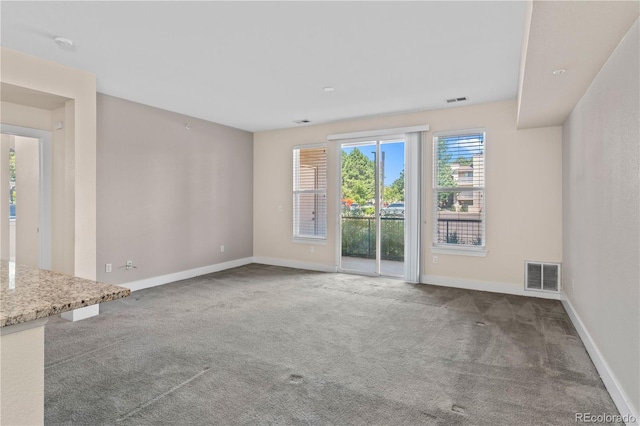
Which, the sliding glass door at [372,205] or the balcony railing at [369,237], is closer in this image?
the sliding glass door at [372,205]

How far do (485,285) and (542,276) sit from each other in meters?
0.71

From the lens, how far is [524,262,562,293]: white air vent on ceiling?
4480mm

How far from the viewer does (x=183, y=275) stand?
18.4 ft

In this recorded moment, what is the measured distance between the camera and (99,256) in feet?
14.7

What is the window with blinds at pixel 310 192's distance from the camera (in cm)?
641

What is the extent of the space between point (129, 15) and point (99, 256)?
10.3 feet

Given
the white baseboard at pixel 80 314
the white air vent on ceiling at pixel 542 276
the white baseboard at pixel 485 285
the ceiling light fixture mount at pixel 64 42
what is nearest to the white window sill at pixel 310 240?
the white baseboard at pixel 485 285

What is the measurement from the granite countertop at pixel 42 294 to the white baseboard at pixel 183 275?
367 cm

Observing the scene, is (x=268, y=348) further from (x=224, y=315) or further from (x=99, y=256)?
(x=99, y=256)

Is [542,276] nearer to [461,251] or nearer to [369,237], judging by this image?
[461,251]

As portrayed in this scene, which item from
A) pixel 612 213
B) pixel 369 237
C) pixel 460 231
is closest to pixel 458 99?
pixel 460 231

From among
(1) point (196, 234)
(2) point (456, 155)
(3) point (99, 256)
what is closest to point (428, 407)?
(2) point (456, 155)

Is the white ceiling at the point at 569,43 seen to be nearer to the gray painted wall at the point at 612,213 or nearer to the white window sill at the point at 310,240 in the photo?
the gray painted wall at the point at 612,213

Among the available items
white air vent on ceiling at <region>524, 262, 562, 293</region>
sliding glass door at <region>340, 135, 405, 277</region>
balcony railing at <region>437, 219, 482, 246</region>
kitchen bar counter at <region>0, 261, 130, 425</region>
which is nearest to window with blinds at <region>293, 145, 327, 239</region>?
sliding glass door at <region>340, 135, 405, 277</region>
